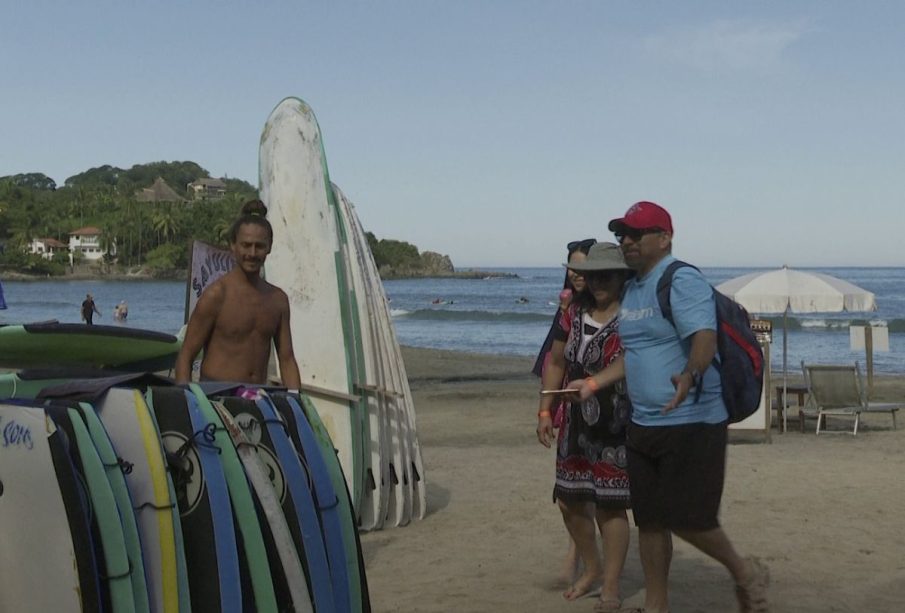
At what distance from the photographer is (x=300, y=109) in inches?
297

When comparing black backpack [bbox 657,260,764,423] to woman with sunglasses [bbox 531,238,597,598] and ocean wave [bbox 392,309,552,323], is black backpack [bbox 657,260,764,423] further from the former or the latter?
ocean wave [bbox 392,309,552,323]

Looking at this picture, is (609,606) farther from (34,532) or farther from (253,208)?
(34,532)

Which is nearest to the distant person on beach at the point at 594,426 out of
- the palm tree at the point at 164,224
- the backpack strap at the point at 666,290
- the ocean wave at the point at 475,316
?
the backpack strap at the point at 666,290

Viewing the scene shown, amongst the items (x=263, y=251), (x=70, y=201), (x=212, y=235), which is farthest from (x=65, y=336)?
(x=70, y=201)

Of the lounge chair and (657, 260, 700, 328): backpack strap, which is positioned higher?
(657, 260, 700, 328): backpack strap

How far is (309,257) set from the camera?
743 centimetres

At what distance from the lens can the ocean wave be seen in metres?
55.7

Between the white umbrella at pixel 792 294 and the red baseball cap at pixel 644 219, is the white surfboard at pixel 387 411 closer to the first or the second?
the red baseball cap at pixel 644 219

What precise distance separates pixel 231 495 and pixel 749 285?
11.6 meters

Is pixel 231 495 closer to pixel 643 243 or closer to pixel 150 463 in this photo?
pixel 150 463

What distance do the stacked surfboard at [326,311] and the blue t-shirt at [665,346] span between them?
8.99 ft

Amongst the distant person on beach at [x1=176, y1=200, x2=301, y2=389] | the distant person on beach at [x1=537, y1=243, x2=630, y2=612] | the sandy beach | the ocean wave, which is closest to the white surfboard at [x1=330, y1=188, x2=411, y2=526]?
the sandy beach

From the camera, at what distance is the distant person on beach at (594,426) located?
539cm

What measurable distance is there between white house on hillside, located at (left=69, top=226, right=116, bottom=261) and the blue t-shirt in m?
142
